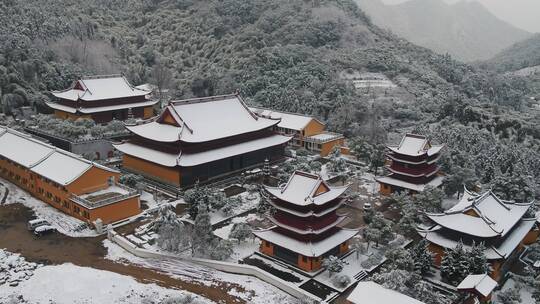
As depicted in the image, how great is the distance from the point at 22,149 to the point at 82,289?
2057 centimetres

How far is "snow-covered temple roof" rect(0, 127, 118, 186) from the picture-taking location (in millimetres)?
36219

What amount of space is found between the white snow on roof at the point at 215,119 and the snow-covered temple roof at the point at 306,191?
13.7 meters

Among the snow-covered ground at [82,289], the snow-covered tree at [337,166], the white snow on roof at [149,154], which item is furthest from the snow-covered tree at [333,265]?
the snow-covered tree at [337,166]

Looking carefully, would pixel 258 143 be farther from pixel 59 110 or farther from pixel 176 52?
pixel 176 52

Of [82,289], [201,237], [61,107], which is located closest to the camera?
[82,289]

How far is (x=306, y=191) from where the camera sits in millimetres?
29125

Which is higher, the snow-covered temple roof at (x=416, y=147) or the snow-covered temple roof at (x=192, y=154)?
the snow-covered temple roof at (x=416, y=147)

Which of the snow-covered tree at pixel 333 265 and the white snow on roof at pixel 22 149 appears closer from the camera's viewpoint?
the snow-covered tree at pixel 333 265

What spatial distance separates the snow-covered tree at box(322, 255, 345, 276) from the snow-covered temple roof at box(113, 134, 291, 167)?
53.5 feet

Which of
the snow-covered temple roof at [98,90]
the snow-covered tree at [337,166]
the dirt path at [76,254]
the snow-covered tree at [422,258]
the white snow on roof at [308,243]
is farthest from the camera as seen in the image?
the snow-covered temple roof at [98,90]

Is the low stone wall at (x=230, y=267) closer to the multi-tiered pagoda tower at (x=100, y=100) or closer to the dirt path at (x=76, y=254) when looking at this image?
the dirt path at (x=76, y=254)

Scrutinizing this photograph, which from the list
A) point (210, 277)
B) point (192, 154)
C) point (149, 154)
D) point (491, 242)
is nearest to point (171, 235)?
point (210, 277)

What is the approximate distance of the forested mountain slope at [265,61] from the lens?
62.0 meters

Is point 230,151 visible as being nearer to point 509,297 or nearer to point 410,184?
point 410,184
